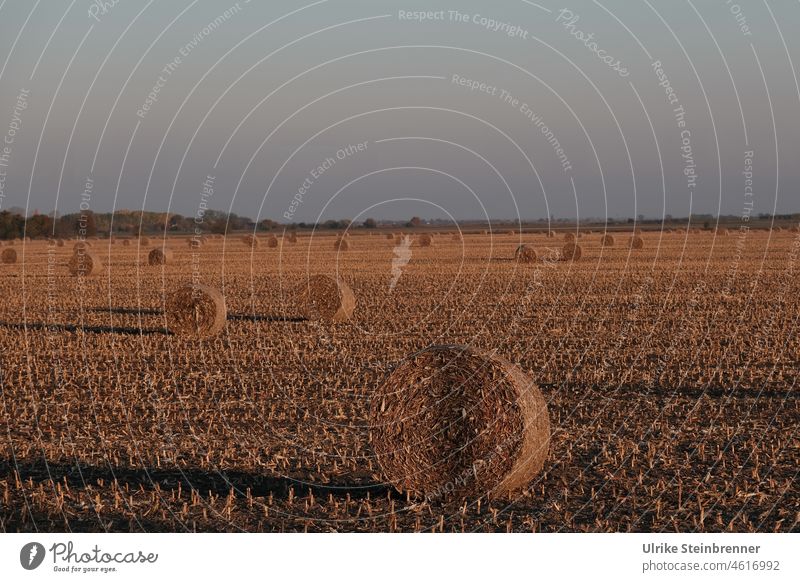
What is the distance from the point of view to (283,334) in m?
20.9

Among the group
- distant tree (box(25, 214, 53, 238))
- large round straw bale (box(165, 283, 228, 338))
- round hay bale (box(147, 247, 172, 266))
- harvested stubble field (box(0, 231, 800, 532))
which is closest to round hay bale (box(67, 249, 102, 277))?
round hay bale (box(147, 247, 172, 266))

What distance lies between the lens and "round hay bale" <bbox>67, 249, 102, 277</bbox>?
124 ft

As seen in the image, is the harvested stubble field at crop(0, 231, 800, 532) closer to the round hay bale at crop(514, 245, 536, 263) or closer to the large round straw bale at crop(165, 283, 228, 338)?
the large round straw bale at crop(165, 283, 228, 338)

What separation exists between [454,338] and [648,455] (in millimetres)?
9400

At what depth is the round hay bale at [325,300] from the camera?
76.5 feet

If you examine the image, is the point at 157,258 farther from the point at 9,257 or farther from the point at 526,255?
the point at 526,255

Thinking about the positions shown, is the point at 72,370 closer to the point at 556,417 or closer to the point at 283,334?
the point at 283,334

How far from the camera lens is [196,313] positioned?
21.0m

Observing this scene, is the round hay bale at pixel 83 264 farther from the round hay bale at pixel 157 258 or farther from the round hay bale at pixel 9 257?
the round hay bale at pixel 9 257

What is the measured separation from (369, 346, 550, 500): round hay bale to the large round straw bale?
11.7 meters

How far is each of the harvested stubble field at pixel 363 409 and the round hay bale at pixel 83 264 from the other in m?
7.63

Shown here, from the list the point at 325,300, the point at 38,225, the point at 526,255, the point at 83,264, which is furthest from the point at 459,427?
the point at 38,225

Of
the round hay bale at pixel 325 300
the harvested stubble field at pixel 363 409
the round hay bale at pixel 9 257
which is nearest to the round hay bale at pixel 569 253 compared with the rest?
the harvested stubble field at pixel 363 409

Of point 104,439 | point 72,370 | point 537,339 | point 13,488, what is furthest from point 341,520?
point 537,339
